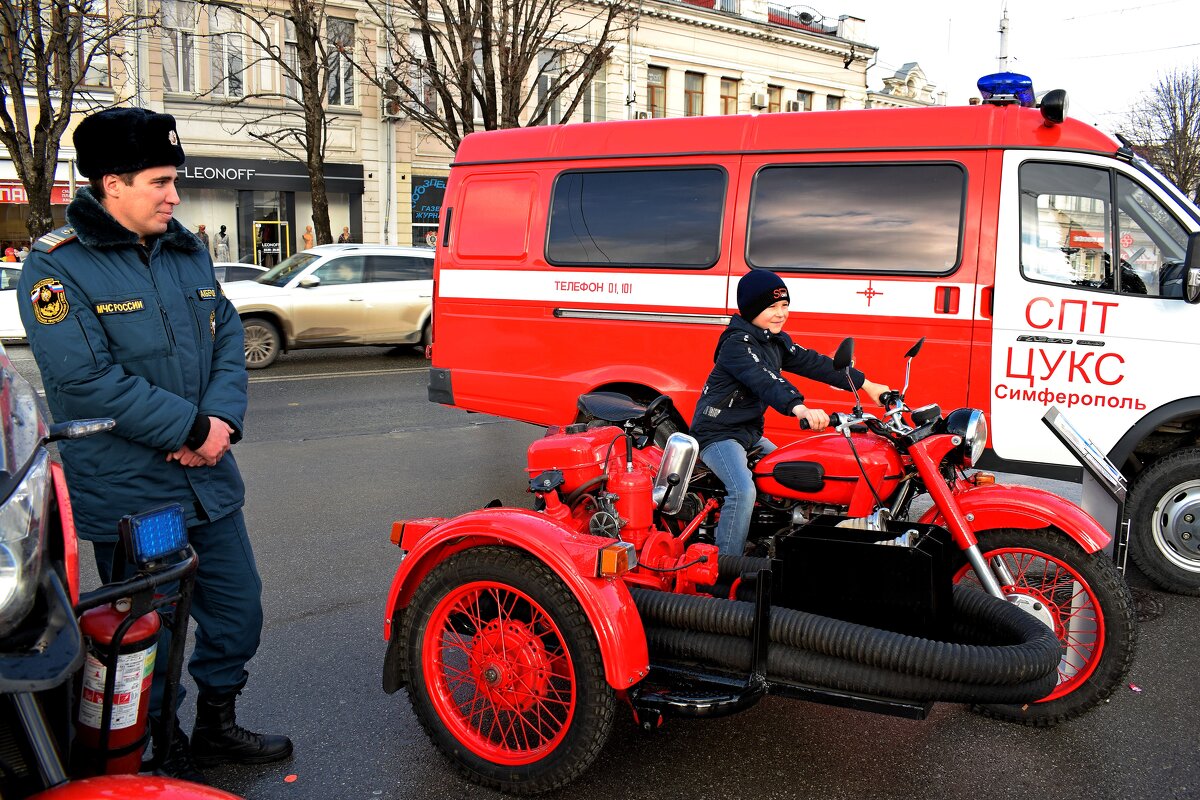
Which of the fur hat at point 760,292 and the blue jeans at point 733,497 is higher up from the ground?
the fur hat at point 760,292

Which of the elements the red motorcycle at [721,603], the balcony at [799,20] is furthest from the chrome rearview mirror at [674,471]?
the balcony at [799,20]

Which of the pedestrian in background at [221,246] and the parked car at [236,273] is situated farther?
the pedestrian in background at [221,246]

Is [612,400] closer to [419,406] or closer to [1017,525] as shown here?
[1017,525]

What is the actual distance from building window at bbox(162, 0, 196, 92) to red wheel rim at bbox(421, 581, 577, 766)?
2877 centimetres

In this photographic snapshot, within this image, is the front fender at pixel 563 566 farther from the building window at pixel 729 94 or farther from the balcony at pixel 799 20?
the balcony at pixel 799 20

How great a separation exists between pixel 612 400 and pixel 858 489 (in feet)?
3.45

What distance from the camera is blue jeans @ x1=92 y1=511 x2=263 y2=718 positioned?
3.35 meters

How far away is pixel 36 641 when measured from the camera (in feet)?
5.88

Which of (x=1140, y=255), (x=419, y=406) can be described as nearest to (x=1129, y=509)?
(x=1140, y=255)

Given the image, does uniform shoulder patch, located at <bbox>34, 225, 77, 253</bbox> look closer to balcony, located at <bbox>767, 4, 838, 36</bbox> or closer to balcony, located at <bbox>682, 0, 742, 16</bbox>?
balcony, located at <bbox>682, 0, 742, 16</bbox>

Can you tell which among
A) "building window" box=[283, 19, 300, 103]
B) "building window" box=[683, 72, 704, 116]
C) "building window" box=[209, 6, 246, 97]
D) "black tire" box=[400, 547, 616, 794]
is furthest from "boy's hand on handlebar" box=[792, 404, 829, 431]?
"building window" box=[683, 72, 704, 116]

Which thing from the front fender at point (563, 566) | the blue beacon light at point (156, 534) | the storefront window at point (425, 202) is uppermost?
the storefront window at point (425, 202)

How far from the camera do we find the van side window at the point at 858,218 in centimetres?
604

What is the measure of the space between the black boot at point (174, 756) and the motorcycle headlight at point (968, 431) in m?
2.84
